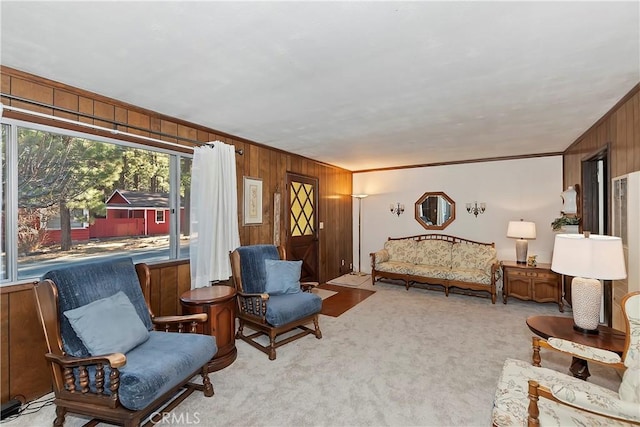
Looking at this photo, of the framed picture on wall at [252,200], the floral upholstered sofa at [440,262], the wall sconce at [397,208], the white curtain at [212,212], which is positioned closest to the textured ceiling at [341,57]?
the white curtain at [212,212]

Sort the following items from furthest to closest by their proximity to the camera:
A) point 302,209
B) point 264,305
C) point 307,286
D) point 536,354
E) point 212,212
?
point 302,209 < point 307,286 < point 212,212 < point 264,305 < point 536,354

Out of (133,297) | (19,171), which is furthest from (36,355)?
(19,171)

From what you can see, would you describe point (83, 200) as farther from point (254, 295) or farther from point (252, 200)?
point (252, 200)

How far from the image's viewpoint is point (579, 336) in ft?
7.22

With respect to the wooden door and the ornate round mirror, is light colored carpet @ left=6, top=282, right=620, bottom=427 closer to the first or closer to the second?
the wooden door

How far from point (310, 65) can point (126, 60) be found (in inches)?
48.6

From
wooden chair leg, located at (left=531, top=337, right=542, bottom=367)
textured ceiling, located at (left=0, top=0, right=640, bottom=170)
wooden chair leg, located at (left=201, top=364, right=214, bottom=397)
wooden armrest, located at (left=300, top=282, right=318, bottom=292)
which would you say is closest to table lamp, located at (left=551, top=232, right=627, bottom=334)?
wooden chair leg, located at (left=531, top=337, right=542, bottom=367)

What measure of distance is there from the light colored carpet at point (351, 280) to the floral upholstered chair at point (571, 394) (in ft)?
13.0

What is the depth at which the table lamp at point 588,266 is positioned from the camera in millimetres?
2051

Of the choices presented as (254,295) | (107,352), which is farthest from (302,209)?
(107,352)

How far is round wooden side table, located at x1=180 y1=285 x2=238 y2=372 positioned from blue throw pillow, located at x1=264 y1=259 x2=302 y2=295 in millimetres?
578

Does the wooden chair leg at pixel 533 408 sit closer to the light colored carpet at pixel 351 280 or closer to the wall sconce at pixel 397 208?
the light colored carpet at pixel 351 280

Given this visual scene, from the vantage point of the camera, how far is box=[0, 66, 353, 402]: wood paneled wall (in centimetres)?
216

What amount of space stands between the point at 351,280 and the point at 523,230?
3168 mm
